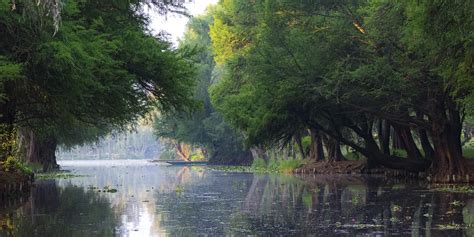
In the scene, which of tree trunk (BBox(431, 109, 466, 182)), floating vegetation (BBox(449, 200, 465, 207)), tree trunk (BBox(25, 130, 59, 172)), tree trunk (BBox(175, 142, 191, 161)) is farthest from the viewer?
tree trunk (BBox(175, 142, 191, 161))

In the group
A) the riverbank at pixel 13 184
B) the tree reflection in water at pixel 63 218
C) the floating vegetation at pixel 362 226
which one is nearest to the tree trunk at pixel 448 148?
the tree reflection in water at pixel 63 218

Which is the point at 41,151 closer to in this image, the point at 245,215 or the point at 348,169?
the point at 348,169

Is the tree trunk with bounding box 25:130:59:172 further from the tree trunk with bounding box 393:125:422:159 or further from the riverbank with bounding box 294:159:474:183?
the tree trunk with bounding box 393:125:422:159

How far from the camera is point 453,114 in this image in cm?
3631

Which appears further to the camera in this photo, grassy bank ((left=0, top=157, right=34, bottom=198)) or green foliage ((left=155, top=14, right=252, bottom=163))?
green foliage ((left=155, top=14, right=252, bottom=163))

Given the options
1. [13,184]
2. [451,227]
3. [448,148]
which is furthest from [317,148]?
[451,227]

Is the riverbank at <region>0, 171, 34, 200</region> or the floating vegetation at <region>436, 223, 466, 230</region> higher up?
the riverbank at <region>0, 171, 34, 200</region>

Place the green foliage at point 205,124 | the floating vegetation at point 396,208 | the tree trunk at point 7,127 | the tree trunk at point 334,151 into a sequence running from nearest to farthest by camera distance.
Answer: the floating vegetation at point 396,208 → the tree trunk at point 7,127 → the tree trunk at point 334,151 → the green foliage at point 205,124

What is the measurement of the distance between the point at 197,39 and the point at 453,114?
55129mm

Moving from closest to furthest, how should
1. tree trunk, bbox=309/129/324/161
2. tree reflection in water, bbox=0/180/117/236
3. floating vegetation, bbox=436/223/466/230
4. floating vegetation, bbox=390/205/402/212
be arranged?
floating vegetation, bbox=436/223/466/230 → tree reflection in water, bbox=0/180/117/236 → floating vegetation, bbox=390/205/402/212 → tree trunk, bbox=309/129/324/161

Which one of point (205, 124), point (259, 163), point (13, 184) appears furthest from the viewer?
point (205, 124)

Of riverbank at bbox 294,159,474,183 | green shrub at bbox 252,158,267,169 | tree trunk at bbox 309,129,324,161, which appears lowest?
riverbank at bbox 294,159,474,183

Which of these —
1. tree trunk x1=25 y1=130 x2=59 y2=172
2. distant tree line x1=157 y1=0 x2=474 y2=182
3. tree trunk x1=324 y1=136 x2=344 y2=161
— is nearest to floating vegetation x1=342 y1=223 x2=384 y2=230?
distant tree line x1=157 y1=0 x2=474 y2=182

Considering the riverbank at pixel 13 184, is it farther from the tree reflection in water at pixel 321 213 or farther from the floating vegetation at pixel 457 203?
the floating vegetation at pixel 457 203
